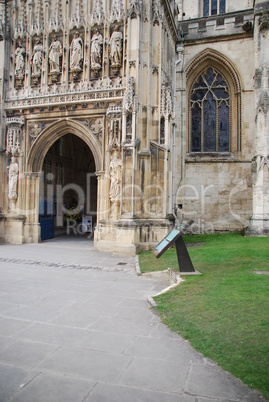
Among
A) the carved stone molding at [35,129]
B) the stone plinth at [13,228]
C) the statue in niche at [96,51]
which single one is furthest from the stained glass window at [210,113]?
the stone plinth at [13,228]

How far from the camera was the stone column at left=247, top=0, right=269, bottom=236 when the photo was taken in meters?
14.1

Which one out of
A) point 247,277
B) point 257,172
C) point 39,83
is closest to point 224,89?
point 257,172

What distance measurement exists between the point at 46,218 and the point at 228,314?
11789mm

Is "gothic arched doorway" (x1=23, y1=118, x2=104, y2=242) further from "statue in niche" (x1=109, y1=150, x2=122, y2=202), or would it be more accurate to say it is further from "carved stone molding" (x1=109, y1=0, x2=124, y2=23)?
"carved stone molding" (x1=109, y1=0, x2=124, y2=23)

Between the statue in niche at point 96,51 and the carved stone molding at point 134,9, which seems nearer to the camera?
the carved stone molding at point 134,9

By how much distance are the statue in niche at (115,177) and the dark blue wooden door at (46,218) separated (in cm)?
434

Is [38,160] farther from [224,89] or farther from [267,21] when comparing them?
[267,21]

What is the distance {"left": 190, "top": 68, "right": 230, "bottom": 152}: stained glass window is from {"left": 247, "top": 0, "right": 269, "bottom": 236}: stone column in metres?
2.39

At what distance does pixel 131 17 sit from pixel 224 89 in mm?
6812

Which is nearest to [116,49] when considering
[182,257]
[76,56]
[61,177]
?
[76,56]

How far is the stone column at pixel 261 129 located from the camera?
14.1 m

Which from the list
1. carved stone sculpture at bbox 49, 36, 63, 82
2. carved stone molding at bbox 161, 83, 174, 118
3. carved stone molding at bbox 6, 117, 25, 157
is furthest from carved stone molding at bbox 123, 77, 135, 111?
carved stone molding at bbox 6, 117, 25, 157

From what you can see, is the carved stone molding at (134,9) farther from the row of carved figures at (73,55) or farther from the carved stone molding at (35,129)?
the carved stone molding at (35,129)

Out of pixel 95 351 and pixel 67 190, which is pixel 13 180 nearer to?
pixel 67 190
